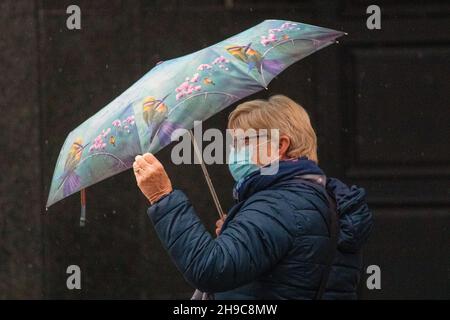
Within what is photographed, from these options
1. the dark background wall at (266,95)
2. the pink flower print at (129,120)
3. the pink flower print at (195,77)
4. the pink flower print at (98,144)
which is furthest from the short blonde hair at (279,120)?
the dark background wall at (266,95)

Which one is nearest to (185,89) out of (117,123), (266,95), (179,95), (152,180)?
(179,95)

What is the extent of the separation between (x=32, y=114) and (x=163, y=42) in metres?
0.88

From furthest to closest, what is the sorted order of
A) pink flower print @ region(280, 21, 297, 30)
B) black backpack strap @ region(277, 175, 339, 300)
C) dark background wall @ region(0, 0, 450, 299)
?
dark background wall @ region(0, 0, 450, 299), pink flower print @ region(280, 21, 297, 30), black backpack strap @ region(277, 175, 339, 300)

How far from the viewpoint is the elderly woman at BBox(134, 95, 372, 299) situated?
3434 mm

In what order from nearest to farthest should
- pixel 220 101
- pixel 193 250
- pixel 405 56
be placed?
1. pixel 193 250
2. pixel 220 101
3. pixel 405 56

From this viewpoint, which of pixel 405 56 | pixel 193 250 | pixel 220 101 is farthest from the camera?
pixel 405 56

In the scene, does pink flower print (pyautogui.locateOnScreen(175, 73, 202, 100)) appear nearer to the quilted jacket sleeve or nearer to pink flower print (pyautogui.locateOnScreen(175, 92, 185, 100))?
pink flower print (pyautogui.locateOnScreen(175, 92, 185, 100))

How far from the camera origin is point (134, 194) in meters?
6.40

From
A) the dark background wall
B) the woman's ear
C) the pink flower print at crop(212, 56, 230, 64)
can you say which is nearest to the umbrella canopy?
the pink flower print at crop(212, 56, 230, 64)

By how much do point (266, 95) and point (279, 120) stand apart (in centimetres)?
274

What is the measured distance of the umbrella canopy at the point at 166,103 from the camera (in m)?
3.72

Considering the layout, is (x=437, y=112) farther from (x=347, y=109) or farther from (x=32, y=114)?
(x=32, y=114)

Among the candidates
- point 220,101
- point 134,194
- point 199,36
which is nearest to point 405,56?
point 199,36

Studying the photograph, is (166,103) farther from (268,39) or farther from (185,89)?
(268,39)
